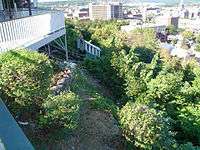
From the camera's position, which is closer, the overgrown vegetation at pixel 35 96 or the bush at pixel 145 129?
the overgrown vegetation at pixel 35 96

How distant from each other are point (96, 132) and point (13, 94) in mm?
2626

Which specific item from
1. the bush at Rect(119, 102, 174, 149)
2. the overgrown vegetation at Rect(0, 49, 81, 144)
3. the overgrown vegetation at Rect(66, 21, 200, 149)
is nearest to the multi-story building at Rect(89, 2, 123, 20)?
the overgrown vegetation at Rect(66, 21, 200, 149)

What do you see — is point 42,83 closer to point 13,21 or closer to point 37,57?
point 37,57

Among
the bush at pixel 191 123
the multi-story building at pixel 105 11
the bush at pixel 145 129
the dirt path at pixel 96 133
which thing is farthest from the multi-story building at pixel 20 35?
the multi-story building at pixel 105 11

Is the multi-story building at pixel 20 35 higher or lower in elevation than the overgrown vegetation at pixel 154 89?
higher

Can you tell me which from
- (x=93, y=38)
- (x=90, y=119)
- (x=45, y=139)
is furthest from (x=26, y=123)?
(x=93, y=38)

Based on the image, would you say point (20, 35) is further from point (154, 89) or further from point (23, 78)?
point (154, 89)

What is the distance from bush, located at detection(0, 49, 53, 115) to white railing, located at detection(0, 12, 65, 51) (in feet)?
5.57

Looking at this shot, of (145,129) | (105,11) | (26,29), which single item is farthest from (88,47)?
(105,11)

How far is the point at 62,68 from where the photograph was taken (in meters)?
13.6

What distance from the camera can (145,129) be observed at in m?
8.25

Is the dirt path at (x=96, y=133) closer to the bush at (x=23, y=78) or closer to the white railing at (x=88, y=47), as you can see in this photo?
the bush at (x=23, y=78)

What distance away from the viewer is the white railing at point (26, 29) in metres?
9.49

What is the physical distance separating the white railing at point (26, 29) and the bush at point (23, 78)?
170 cm
